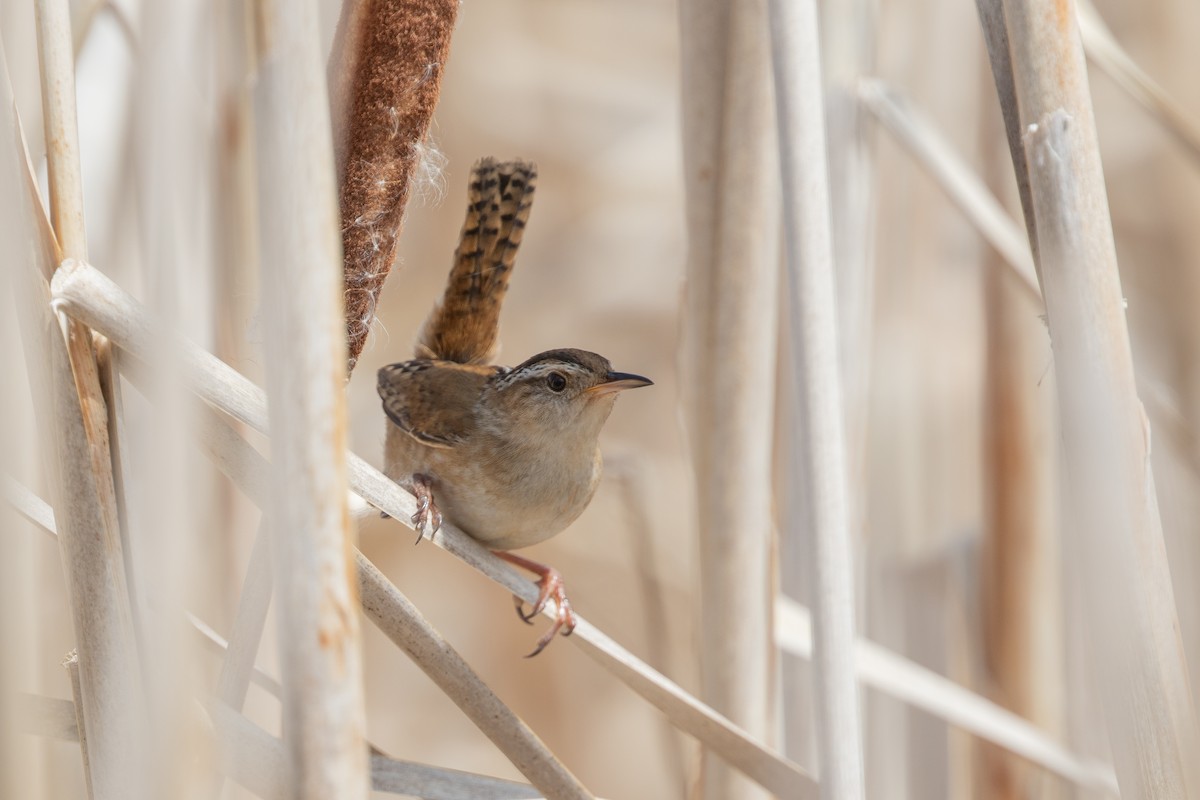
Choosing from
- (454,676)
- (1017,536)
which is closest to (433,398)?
(454,676)

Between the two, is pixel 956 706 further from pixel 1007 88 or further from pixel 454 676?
pixel 1007 88

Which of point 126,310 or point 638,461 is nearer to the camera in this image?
point 126,310

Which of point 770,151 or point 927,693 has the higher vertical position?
point 770,151

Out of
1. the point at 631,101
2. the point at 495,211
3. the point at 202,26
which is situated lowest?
the point at 495,211

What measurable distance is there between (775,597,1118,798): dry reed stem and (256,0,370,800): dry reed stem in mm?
1082

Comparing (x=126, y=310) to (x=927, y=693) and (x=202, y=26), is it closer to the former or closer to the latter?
(x=202, y=26)

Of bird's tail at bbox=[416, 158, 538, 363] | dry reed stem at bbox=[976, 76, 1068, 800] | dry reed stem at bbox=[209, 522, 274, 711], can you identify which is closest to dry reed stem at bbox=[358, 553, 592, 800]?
dry reed stem at bbox=[209, 522, 274, 711]

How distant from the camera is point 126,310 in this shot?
1.05 meters

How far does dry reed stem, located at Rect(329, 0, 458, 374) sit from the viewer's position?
3.46 feet

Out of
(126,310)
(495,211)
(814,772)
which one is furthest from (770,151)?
(814,772)

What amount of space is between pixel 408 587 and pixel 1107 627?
2.14 metres

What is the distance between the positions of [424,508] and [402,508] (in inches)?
9.7

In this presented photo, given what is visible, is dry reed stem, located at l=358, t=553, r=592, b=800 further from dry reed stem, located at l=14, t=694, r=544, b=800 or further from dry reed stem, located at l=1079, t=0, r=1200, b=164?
dry reed stem, located at l=1079, t=0, r=1200, b=164

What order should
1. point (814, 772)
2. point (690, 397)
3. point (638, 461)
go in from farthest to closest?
point (638, 461) < point (814, 772) < point (690, 397)
